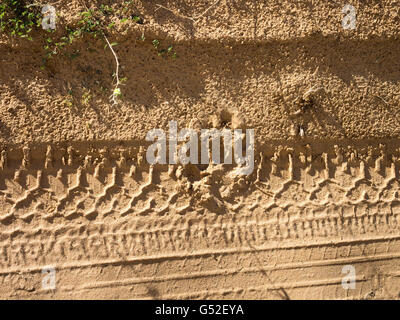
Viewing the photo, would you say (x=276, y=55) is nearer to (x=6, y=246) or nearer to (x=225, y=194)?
(x=225, y=194)

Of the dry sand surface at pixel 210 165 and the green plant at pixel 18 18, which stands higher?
the green plant at pixel 18 18

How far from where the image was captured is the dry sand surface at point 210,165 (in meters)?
2.48

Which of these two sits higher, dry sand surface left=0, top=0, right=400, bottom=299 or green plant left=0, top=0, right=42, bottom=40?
green plant left=0, top=0, right=42, bottom=40

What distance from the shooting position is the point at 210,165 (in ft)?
8.61

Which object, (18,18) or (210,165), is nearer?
(18,18)

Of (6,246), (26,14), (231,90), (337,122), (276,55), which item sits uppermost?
(26,14)

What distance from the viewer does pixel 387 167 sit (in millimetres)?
2770

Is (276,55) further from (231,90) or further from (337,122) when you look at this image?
(337,122)

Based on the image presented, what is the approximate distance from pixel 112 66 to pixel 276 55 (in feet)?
3.12

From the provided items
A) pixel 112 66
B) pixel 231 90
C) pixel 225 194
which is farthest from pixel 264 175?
pixel 112 66

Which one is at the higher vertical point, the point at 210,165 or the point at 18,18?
the point at 18,18

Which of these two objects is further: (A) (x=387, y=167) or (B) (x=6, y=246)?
(A) (x=387, y=167)

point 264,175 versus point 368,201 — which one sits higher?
point 264,175

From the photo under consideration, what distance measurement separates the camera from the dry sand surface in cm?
248
